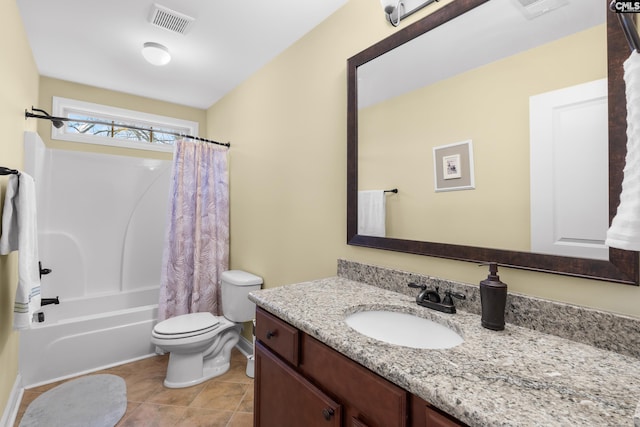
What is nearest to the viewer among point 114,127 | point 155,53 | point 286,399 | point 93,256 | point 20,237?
point 286,399

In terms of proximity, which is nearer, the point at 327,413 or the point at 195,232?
the point at 327,413

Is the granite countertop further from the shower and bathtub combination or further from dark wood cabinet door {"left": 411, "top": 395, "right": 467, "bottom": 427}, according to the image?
the shower and bathtub combination

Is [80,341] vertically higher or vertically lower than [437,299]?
lower

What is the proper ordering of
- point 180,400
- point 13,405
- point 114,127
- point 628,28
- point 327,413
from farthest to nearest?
point 114,127
point 180,400
point 13,405
point 327,413
point 628,28

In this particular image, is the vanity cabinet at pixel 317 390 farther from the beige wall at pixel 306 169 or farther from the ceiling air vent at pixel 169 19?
the ceiling air vent at pixel 169 19

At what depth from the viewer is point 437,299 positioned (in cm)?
114

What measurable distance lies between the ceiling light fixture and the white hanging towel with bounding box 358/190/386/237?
5.87ft

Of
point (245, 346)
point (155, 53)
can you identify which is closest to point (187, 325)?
point (245, 346)

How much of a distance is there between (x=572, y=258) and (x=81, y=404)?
2733 millimetres

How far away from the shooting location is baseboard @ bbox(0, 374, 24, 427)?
166 cm

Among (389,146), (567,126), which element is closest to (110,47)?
(389,146)

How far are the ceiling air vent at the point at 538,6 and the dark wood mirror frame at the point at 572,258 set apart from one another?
13 centimetres

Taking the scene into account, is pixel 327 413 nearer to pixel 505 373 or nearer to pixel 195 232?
pixel 505 373

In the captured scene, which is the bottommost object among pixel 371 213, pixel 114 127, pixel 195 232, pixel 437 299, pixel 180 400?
pixel 180 400
